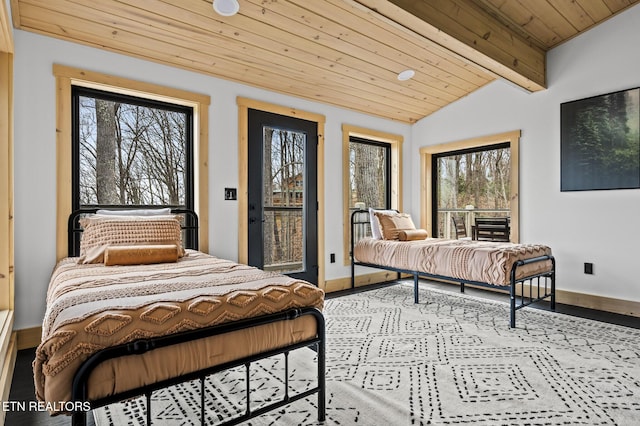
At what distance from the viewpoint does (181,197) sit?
3.42 m

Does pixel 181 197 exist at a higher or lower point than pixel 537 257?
higher

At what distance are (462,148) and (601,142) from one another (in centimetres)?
154

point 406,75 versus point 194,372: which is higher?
point 406,75

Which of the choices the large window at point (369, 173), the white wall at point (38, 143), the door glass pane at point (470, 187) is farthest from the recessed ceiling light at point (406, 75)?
the white wall at point (38, 143)

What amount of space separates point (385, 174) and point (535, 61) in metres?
2.18

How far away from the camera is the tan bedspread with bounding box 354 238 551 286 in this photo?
3156 millimetres

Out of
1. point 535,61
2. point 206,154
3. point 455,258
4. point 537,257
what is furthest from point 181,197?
point 535,61

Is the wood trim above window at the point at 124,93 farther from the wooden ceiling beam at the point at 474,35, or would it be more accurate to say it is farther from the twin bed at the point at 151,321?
the wooden ceiling beam at the point at 474,35

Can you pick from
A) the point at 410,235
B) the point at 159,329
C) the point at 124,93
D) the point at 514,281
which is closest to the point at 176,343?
the point at 159,329

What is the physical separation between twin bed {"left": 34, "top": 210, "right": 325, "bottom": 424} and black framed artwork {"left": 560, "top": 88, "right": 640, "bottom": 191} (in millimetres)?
3348

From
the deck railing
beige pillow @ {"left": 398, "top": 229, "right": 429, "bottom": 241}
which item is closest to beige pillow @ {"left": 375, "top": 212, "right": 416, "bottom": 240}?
beige pillow @ {"left": 398, "top": 229, "right": 429, "bottom": 241}

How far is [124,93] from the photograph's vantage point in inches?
121

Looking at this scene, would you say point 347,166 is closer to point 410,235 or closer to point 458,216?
point 410,235

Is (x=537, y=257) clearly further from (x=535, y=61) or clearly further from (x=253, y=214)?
(x=253, y=214)
